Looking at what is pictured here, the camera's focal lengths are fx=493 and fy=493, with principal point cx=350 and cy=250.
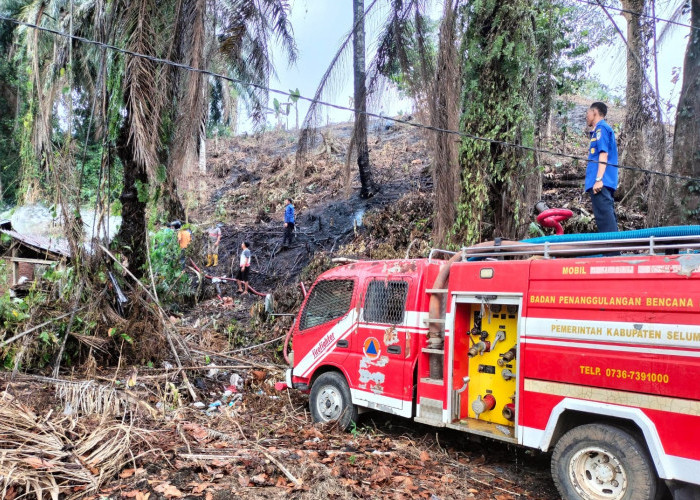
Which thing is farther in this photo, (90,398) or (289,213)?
(289,213)

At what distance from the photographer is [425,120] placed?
5.97m

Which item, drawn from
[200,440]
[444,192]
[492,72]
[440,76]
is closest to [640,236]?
[444,192]

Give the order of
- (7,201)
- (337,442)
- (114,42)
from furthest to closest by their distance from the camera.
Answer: (7,201), (114,42), (337,442)

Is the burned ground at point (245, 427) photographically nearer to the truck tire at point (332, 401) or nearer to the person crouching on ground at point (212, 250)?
the truck tire at point (332, 401)

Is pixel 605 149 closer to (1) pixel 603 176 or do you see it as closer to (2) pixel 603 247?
(1) pixel 603 176

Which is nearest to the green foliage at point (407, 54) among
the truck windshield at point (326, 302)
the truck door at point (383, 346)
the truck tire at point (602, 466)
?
the truck door at point (383, 346)

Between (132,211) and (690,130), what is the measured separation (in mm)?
9850

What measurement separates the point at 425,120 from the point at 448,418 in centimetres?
344

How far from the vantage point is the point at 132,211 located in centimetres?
880

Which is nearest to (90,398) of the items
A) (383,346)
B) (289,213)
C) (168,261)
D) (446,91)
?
(383,346)

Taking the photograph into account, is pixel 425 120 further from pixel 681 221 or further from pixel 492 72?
pixel 681 221

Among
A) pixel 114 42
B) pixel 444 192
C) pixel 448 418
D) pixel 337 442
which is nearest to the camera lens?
pixel 448 418

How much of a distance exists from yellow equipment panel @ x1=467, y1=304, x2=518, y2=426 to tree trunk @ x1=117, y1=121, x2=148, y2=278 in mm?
6273

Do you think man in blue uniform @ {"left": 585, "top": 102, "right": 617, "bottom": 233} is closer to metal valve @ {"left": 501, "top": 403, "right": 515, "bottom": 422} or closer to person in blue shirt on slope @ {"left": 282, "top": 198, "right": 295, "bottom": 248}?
metal valve @ {"left": 501, "top": 403, "right": 515, "bottom": 422}
